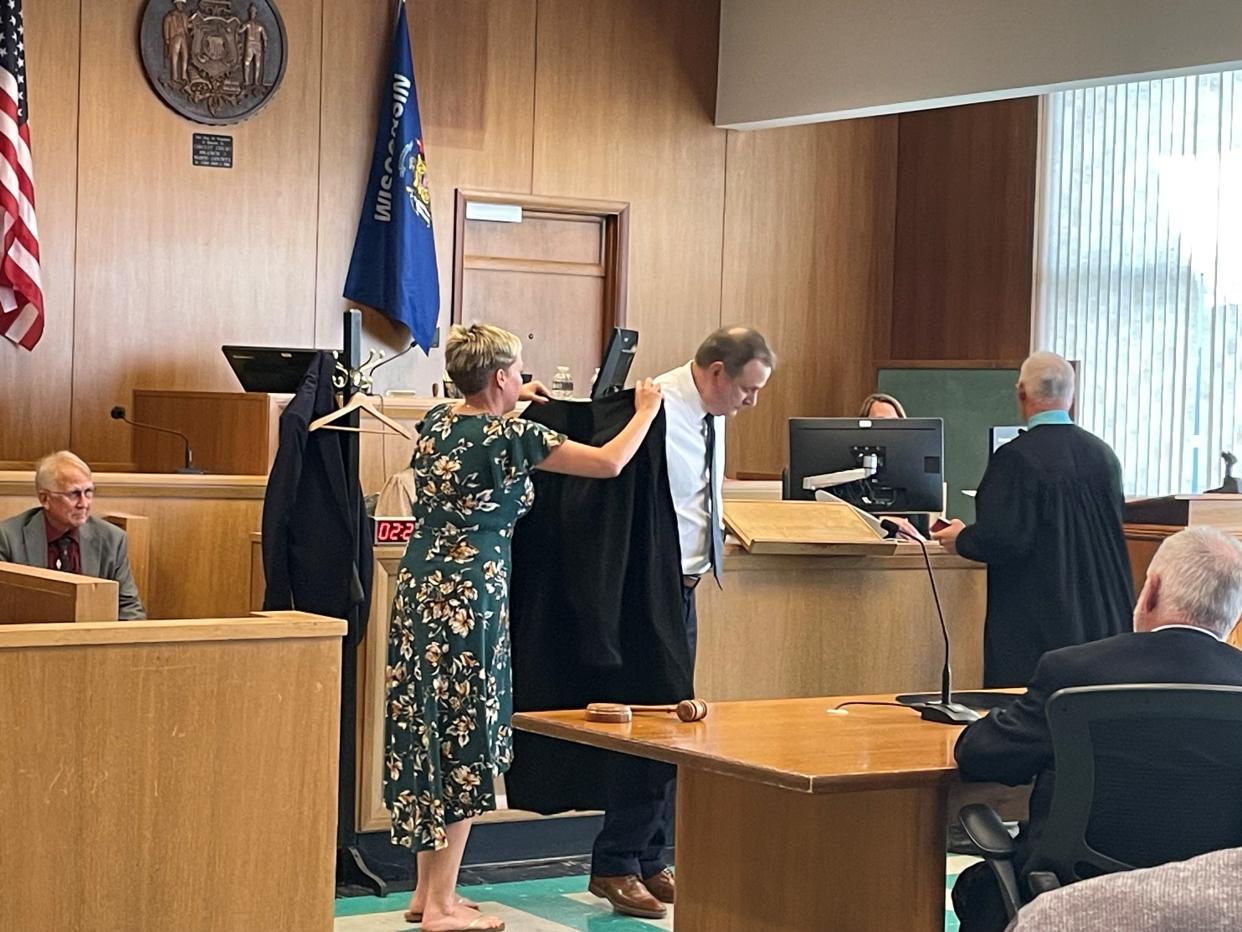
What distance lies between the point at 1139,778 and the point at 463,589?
77.6 inches

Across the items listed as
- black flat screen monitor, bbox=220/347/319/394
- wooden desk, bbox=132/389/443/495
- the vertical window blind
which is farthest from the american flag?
the vertical window blind

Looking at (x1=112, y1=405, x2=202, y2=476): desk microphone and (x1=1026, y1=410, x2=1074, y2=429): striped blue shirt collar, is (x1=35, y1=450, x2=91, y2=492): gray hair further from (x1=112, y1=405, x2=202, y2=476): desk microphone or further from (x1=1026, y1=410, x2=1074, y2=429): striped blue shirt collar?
(x1=1026, y1=410, x2=1074, y2=429): striped blue shirt collar

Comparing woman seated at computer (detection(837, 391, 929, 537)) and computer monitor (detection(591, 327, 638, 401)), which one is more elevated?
computer monitor (detection(591, 327, 638, 401))

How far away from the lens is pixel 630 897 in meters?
5.17

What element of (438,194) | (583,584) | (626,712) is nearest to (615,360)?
(583,584)

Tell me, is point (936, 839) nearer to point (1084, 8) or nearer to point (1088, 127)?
point (1084, 8)

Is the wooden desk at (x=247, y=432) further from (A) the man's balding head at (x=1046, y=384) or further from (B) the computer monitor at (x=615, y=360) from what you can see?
(A) the man's balding head at (x=1046, y=384)

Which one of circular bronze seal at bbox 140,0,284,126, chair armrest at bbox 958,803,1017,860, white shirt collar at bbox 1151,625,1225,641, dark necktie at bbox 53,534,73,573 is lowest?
chair armrest at bbox 958,803,1017,860

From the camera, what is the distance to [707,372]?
16.6ft

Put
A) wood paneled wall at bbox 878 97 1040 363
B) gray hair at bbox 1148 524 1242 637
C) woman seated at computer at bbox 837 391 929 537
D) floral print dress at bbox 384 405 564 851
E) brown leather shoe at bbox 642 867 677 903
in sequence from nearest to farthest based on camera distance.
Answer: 1. gray hair at bbox 1148 524 1242 637
2. floral print dress at bbox 384 405 564 851
3. brown leather shoe at bbox 642 867 677 903
4. woman seated at computer at bbox 837 391 929 537
5. wood paneled wall at bbox 878 97 1040 363

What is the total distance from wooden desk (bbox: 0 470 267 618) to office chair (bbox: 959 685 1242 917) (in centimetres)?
364

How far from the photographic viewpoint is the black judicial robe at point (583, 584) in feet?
16.2

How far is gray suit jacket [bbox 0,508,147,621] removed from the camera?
5809 mm

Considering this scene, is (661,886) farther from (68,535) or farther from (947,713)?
(68,535)
